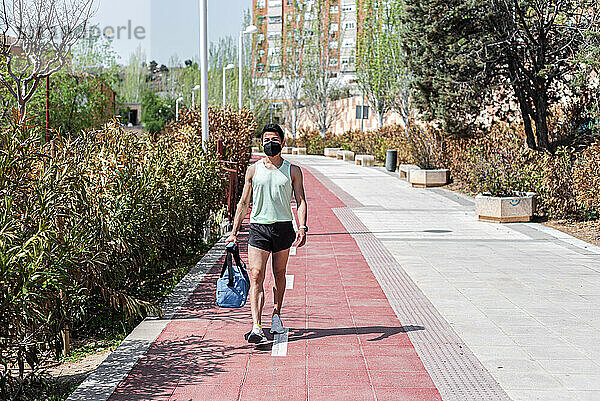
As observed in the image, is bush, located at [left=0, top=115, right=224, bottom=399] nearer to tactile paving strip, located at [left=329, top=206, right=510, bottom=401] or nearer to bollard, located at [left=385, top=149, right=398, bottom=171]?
tactile paving strip, located at [left=329, top=206, right=510, bottom=401]

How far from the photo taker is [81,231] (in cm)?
536

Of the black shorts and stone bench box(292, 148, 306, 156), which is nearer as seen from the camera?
the black shorts

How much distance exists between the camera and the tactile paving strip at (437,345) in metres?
4.96

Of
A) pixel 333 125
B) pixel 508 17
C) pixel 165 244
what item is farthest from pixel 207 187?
pixel 333 125

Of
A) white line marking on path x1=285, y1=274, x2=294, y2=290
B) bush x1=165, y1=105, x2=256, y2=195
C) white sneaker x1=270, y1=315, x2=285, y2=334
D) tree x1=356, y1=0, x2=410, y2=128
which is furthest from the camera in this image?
tree x1=356, y1=0, x2=410, y2=128

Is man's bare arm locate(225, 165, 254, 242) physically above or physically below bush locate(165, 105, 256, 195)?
below

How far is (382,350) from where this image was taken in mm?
5855

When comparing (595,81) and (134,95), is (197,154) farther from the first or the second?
(134,95)

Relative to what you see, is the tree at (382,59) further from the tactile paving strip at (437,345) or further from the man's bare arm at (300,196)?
the man's bare arm at (300,196)

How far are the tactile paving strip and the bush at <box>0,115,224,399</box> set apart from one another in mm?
2574

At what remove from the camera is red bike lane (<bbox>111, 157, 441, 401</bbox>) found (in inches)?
193

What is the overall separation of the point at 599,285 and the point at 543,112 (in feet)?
33.3

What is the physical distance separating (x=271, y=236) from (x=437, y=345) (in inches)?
68.8

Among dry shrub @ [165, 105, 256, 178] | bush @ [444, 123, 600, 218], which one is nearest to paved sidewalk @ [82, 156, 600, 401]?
bush @ [444, 123, 600, 218]
